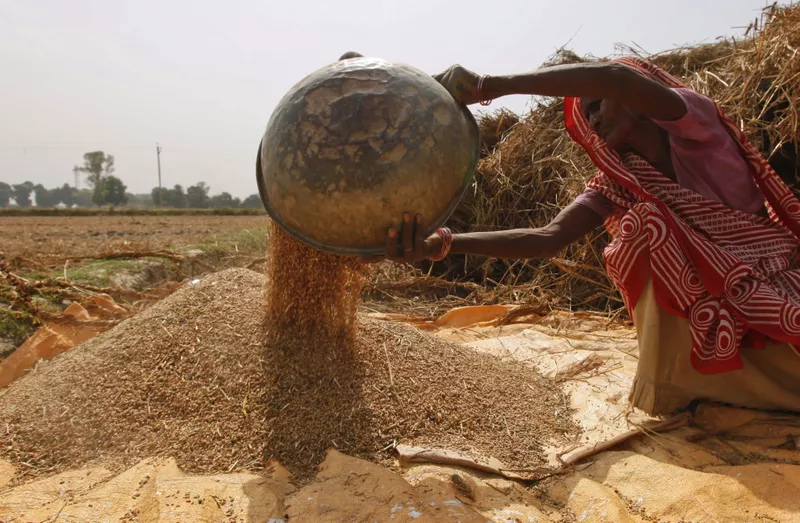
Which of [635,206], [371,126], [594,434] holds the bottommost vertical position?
[594,434]

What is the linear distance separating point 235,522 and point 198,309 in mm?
1236

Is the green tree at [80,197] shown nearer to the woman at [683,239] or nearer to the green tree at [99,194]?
the green tree at [99,194]

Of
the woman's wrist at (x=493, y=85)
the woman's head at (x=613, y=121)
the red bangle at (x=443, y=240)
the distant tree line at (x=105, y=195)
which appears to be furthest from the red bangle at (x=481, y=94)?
the distant tree line at (x=105, y=195)

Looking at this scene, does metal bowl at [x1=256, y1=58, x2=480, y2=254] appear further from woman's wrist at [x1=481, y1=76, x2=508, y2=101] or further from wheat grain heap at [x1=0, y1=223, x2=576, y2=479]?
wheat grain heap at [x1=0, y1=223, x2=576, y2=479]

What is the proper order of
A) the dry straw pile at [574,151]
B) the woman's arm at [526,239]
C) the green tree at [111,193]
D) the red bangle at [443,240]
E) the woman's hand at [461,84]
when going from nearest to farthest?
the woman's hand at [461,84] < the red bangle at [443,240] < the woman's arm at [526,239] < the dry straw pile at [574,151] < the green tree at [111,193]

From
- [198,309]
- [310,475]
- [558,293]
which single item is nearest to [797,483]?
[310,475]

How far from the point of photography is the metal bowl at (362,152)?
4.58ft

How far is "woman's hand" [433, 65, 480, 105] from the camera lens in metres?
1.63

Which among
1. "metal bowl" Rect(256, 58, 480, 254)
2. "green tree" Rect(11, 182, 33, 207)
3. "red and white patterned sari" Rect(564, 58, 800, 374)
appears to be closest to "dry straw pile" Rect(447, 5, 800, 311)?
"red and white patterned sari" Rect(564, 58, 800, 374)

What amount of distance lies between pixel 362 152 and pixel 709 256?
1.27 metres

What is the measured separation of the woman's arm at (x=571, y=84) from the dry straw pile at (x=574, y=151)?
1.73m

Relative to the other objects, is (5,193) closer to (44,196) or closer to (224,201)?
(44,196)

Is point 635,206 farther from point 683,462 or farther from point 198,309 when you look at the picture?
point 198,309

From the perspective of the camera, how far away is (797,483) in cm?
149
